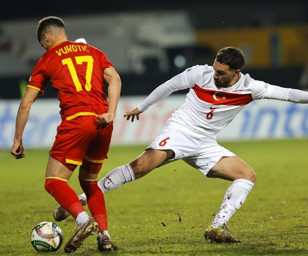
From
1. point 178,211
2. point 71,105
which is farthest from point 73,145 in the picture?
point 178,211

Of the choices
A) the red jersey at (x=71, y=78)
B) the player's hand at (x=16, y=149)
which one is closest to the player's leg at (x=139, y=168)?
the red jersey at (x=71, y=78)

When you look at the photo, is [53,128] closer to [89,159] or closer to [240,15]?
[89,159]

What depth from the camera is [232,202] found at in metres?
6.94

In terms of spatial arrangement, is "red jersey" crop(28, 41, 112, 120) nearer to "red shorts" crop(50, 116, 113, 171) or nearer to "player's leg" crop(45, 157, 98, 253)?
"red shorts" crop(50, 116, 113, 171)

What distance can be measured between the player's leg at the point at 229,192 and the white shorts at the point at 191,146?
0.08 m

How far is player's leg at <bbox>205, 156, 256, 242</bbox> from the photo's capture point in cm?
679

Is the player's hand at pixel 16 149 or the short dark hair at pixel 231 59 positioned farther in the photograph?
the short dark hair at pixel 231 59

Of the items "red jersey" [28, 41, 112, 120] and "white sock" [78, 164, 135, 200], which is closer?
"red jersey" [28, 41, 112, 120]

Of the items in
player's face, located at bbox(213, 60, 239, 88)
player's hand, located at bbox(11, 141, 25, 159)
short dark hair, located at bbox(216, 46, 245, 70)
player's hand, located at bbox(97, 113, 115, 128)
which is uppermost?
short dark hair, located at bbox(216, 46, 245, 70)

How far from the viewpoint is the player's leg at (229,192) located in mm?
6793

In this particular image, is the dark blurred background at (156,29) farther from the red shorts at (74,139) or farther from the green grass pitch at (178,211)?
the red shorts at (74,139)

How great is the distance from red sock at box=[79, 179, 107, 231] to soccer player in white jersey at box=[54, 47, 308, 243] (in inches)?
8.5

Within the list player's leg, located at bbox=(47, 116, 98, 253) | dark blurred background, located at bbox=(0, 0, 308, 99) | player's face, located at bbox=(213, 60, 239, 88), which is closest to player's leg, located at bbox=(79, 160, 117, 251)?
player's leg, located at bbox=(47, 116, 98, 253)

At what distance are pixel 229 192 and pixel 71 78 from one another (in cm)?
184
